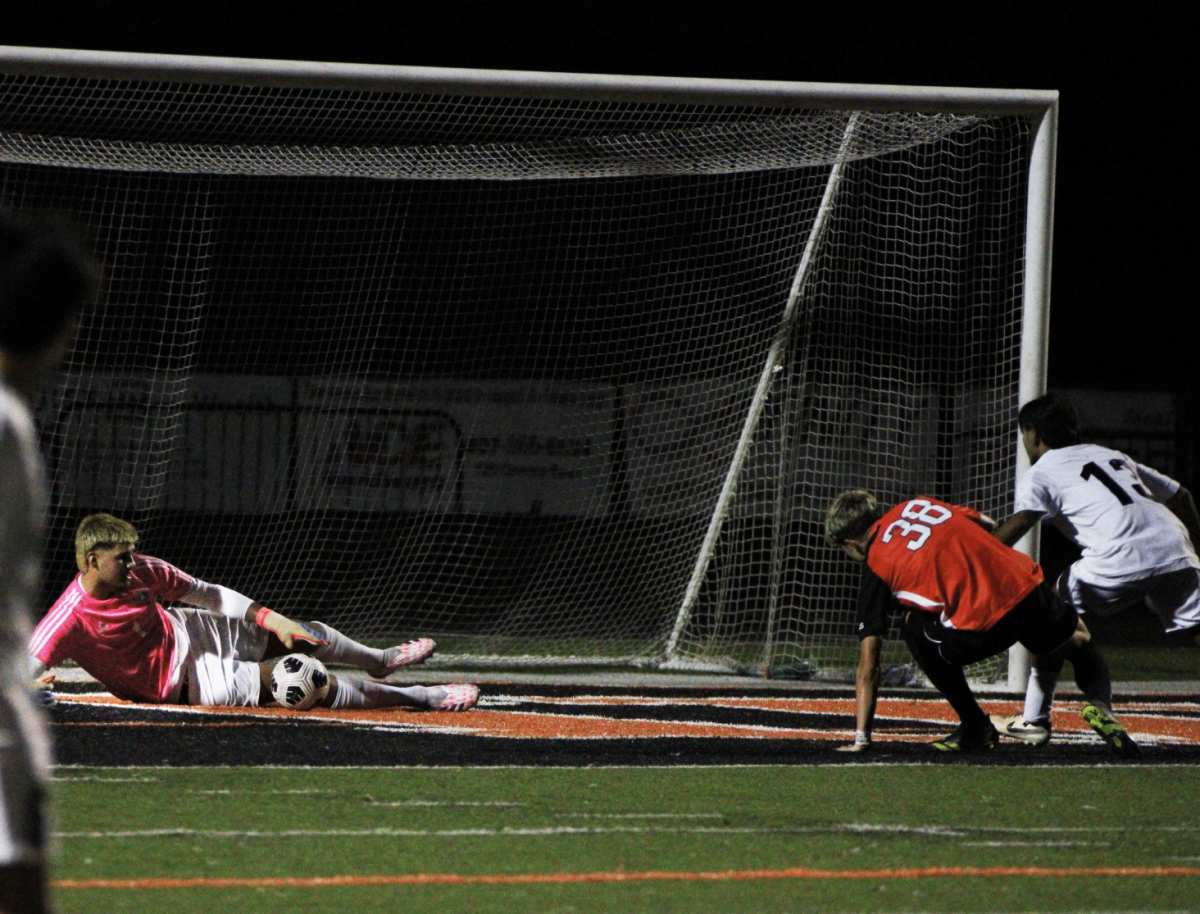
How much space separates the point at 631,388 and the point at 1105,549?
700 cm

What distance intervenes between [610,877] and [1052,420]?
142 inches

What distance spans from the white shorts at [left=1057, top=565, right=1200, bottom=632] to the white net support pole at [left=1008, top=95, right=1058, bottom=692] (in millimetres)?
2525

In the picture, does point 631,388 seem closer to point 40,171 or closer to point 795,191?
point 795,191

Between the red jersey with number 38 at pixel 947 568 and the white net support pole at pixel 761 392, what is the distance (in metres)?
4.83

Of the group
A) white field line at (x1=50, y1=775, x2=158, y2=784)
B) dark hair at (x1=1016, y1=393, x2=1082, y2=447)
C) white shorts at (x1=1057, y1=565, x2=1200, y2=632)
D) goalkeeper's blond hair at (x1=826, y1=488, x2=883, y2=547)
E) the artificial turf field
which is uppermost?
dark hair at (x1=1016, y1=393, x2=1082, y2=447)

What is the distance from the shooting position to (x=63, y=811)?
17.6 ft

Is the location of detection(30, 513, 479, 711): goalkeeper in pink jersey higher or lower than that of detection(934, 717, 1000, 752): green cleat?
higher

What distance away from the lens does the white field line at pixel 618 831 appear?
500 centimetres

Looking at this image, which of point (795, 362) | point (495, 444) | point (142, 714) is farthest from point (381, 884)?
point (495, 444)

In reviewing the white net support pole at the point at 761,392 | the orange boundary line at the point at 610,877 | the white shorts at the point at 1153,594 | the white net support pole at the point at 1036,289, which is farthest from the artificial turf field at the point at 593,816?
the white net support pole at the point at 761,392

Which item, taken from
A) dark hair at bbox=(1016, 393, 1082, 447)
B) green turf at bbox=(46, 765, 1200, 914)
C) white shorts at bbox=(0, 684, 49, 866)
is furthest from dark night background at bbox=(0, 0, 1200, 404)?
white shorts at bbox=(0, 684, 49, 866)

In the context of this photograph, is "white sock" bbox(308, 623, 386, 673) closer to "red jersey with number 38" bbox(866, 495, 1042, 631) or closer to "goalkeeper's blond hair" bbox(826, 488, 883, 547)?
"goalkeeper's blond hair" bbox(826, 488, 883, 547)

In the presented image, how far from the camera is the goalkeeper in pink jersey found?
7461 millimetres

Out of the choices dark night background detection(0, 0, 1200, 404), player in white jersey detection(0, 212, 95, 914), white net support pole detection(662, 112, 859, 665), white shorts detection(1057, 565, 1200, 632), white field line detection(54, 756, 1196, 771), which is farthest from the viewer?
dark night background detection(0, 0, 1200, 404)
